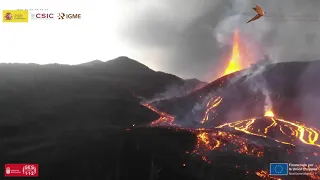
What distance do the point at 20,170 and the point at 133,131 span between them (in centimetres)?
1071

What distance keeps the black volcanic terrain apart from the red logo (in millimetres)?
581

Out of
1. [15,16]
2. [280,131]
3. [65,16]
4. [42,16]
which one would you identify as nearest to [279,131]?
[280,131]

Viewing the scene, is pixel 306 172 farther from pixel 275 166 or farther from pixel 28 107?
pixel 28 107

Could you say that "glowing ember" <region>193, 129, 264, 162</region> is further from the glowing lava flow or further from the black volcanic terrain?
the glowing lava flow

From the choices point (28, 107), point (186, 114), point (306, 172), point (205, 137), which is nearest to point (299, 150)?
point (306, 172)

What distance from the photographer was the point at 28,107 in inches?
947

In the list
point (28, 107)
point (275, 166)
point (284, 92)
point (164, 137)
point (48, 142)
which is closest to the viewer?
point (275, 166)

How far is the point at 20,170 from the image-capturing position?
927 centimetres

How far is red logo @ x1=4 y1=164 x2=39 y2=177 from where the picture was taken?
9125 millimetres

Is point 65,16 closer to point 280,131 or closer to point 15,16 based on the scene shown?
point 15,16

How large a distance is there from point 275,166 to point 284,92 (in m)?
25.1

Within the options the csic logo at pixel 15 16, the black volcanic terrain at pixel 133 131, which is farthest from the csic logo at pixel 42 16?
the black volcanic terrain at pixel 133 131

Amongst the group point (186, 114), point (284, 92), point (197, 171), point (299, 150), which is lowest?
point (197, 171)

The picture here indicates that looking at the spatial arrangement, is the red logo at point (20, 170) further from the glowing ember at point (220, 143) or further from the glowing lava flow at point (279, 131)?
the glowing lava flow at point (279, 131)
